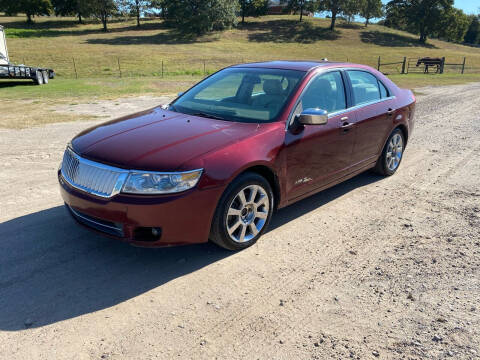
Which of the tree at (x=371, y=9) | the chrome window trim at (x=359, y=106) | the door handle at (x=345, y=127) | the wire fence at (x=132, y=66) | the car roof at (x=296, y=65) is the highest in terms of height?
the tree at (x=371, y=9)

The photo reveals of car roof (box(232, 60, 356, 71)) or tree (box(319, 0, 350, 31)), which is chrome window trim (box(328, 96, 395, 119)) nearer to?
car roof (box(232, 60, 356, 71))

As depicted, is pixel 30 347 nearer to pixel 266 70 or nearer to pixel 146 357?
pixel 146 357

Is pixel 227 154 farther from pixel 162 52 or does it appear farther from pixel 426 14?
pixel 426 14

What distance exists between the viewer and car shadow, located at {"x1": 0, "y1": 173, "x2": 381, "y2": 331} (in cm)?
309

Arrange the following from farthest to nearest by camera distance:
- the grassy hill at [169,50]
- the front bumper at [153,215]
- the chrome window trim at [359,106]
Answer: the grassy hill at [169,50]
the chrome window trim at [359,106]
the front bumper at [153,215]

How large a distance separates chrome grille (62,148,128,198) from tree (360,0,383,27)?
7956cm

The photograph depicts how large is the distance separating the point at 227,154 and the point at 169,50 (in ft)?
152

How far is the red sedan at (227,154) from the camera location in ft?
11.0

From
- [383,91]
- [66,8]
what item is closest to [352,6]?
[66,8]

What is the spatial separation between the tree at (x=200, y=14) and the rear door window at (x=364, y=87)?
195 ft

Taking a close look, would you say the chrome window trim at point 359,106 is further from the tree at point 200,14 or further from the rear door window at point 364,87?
the tree at point 200,14

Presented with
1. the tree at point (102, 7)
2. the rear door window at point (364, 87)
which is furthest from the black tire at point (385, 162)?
the tree at point (102, 7)

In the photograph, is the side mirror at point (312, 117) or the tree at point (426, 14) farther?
the tree at point (426, 14)

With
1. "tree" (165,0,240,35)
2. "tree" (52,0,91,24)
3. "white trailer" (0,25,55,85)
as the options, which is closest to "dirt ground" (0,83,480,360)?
"white trailer" (0,25,55,85)
